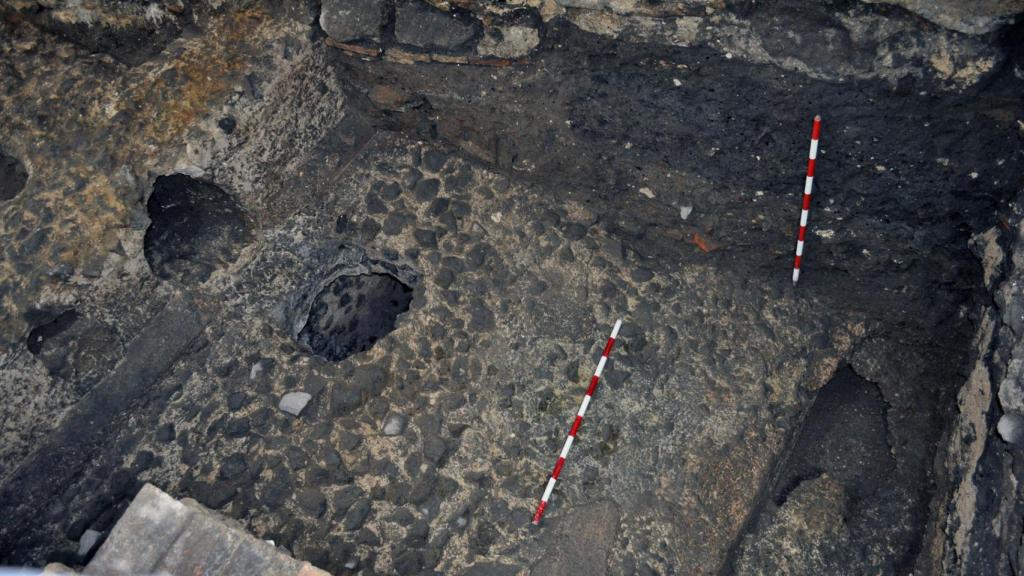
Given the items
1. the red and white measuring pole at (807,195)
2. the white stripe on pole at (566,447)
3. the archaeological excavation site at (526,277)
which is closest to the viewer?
the archaeological excavation site at (526,277)

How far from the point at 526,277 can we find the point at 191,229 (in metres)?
1.29

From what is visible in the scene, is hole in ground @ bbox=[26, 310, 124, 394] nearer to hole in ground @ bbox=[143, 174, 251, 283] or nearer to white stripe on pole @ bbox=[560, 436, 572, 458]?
hole in ground @ bbox=[143, 174, 251, 283]

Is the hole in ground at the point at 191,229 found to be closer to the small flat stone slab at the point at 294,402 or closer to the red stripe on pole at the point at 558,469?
the small flat stone slab at the point at 294,402

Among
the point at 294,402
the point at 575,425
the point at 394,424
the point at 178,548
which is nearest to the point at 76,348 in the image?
the point at 294,402

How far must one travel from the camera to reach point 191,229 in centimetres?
361

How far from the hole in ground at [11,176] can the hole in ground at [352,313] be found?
3.87ft

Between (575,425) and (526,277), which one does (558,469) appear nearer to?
(575,425)

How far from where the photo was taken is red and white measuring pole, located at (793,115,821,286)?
325 centimetres

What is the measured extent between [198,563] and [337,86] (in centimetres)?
199

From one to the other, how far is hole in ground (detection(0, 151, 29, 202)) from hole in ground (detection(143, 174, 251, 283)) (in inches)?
16.6

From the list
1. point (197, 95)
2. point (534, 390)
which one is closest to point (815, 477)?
point (534, 390)

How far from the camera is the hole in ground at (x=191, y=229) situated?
350 centimetres

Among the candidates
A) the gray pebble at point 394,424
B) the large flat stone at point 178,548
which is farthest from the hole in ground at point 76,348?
the gray pebble at point 394,424

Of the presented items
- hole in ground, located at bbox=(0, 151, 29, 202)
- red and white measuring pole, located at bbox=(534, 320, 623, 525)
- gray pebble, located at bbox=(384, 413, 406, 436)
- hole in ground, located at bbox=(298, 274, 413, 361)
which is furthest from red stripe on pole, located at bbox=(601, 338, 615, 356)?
hole in ground, located at bbox=(0, 151, 29, 202)
